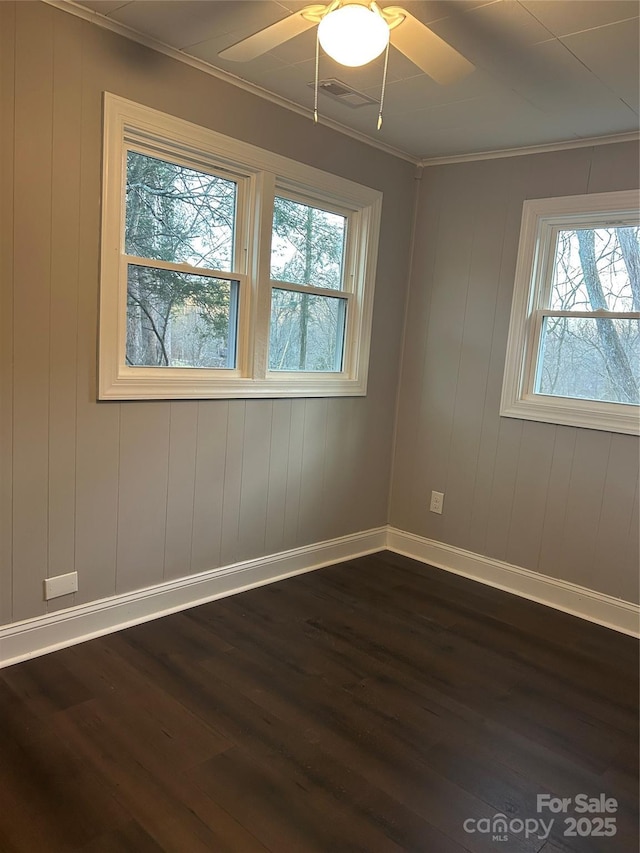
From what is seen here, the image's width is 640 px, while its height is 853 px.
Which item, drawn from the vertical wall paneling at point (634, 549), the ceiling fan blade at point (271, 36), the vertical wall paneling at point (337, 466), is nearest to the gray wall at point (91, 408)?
the vertical wall paneling at point (337, 466)

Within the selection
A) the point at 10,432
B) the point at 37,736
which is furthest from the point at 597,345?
the point at 37,736

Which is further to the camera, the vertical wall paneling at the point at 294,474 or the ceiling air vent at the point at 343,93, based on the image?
the vertical wall paneling at the point at 294,474

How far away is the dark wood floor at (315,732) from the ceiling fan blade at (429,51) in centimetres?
219

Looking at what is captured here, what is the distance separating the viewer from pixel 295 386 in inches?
128

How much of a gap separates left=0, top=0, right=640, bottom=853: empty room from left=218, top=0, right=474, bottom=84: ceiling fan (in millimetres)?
10

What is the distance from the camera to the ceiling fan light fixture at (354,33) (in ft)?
5.15

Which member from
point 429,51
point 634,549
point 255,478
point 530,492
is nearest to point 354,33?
point 429,51

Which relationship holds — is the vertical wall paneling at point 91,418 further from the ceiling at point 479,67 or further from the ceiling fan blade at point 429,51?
the ceiling fan blade at point 429,51

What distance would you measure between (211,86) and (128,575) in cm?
217

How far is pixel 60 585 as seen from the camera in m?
2.46

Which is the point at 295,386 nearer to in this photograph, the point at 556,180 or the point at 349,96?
the point at 349,96

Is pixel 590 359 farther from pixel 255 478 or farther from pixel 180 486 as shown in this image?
pixel 180 486

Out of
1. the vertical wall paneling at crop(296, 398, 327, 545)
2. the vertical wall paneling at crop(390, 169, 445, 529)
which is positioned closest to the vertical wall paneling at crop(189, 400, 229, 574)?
the vertical wall paneling at crop(296, 398, 327, 545)

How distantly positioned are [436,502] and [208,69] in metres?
2.62
